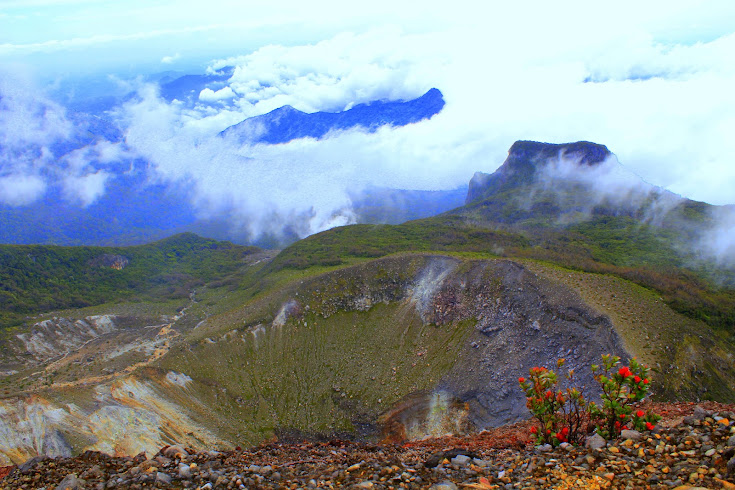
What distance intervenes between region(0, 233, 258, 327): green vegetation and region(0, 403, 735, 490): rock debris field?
3765 inches

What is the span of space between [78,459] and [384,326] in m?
59.5

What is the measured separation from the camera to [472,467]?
13.9 metres

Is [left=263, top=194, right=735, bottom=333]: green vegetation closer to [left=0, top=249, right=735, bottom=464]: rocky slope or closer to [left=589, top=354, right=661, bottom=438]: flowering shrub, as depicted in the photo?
[left=0, top=249, right=735, bottom=464]: rocky slope

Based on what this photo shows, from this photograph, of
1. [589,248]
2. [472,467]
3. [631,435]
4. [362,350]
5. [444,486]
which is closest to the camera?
[631,435]

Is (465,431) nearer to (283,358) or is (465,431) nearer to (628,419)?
(283,358)

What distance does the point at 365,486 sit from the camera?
12.6m

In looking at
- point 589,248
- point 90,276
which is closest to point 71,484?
point 589,248

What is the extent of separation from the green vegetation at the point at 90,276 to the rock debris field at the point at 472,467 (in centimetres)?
9563

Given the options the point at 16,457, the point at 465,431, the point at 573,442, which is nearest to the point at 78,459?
the point at 573,442

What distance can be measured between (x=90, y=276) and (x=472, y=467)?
14644 centimetres


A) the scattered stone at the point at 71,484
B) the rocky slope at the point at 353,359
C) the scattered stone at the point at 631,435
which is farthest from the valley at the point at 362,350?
the scattered stone at the point at 631,435

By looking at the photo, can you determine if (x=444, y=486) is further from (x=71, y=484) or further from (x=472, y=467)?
(x=71, y=484)

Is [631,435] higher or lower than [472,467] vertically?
higher

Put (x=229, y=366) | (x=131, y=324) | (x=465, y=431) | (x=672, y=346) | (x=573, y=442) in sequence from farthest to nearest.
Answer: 1. (x=131, y=324)
2. (x=229, y=366)
3. (x=465, y=431)
4. (x=672, y=346)
5. (x=573, y=442)
